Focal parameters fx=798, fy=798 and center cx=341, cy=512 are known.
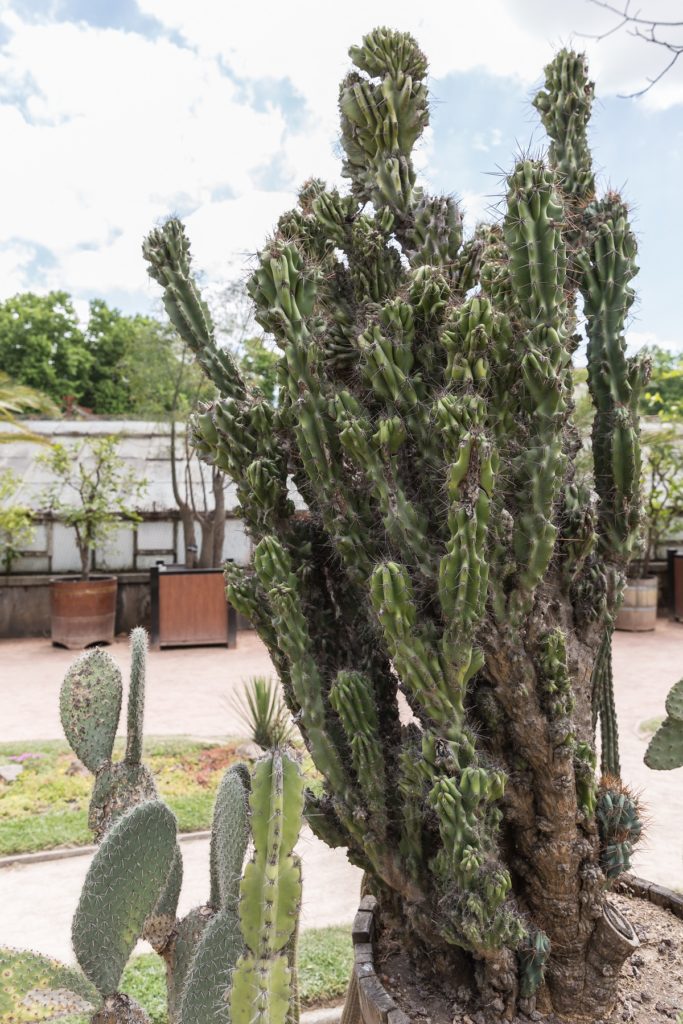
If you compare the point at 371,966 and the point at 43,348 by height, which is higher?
the point at 43,348

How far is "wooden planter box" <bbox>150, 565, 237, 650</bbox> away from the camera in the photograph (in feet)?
38.2

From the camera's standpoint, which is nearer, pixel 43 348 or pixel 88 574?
pixel 88 574

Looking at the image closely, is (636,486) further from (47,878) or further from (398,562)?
(47,878)

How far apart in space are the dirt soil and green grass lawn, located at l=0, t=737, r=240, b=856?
125 inches

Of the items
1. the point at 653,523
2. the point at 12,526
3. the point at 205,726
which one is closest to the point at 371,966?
the point at 205,726

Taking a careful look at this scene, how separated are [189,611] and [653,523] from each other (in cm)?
757

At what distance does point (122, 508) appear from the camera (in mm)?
11961

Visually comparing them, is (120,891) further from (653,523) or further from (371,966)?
(653,523)

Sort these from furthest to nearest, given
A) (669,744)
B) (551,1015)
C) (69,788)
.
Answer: (69,788) < (669,744) < (551,1015)

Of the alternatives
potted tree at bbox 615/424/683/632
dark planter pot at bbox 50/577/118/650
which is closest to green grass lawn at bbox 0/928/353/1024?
dark planter pot at bbox 50/577/118/650

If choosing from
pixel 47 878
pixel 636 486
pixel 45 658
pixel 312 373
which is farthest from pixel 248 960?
pixel 45 658

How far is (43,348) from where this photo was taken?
30.3 metres

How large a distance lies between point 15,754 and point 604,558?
5854mm

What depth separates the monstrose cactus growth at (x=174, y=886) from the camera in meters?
1.46
